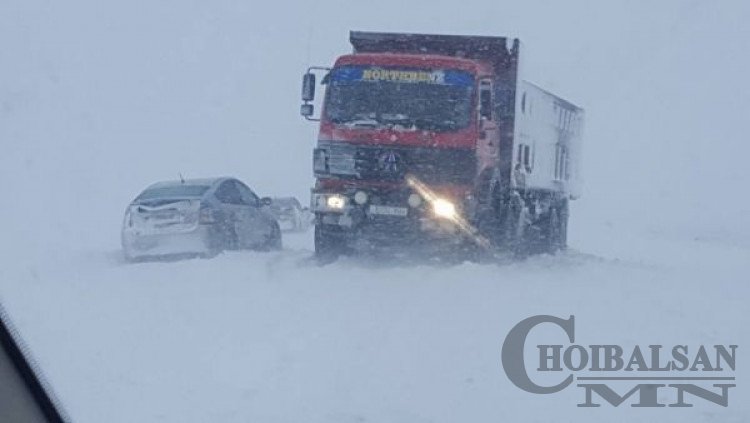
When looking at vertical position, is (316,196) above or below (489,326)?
above

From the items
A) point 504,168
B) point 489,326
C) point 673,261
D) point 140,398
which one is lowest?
point 140,398

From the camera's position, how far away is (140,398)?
18.7 ft

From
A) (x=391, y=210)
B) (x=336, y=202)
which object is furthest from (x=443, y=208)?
(x=336, y=202)

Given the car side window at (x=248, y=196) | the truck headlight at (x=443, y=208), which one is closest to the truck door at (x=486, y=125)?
the truck headlight at (x=443, y=208)

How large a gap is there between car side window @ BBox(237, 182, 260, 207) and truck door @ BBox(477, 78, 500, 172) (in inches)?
82.2

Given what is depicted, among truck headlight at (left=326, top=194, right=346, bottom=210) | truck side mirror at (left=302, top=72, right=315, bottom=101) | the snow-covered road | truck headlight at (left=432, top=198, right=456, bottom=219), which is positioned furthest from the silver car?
truck headlight at (left=432, top=198, right=456, bottom=219)

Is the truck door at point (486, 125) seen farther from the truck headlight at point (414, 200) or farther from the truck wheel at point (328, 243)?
the truck wheel at point (328, 243)

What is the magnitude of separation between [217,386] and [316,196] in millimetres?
3503

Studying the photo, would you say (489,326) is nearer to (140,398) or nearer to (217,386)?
(217,386)

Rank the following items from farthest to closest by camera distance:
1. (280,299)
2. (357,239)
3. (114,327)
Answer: (357,239) < (280,299) < (114,327)

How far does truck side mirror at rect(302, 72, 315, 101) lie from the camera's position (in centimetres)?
885

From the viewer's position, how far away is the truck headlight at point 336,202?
9273mm

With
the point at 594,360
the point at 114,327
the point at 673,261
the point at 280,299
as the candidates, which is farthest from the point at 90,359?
the point at 673,261

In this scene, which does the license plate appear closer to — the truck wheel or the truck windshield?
the truck wheel
